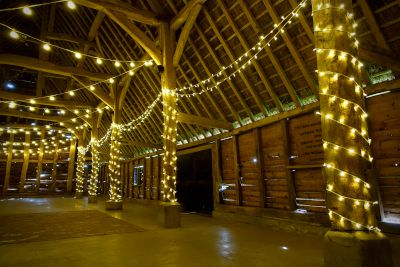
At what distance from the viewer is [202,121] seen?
23.3 feet

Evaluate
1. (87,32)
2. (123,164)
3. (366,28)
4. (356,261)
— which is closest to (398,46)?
(366,28)

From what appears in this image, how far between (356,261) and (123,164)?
46.3 ft

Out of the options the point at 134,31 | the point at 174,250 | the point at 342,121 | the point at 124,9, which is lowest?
the point at 174,250

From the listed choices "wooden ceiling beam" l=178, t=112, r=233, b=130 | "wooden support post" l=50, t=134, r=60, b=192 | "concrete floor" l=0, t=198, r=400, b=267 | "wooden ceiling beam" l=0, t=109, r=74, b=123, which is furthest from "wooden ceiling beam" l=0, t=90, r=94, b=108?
"wooden support post" l=50, t=134, r=60, b=192

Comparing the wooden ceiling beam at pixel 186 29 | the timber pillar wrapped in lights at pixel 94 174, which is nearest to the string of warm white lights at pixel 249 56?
the wooden ceiling beam at pixel 186 29

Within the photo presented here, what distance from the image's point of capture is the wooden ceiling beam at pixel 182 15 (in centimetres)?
597

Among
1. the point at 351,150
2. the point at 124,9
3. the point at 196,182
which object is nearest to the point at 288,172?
the point at 351,150

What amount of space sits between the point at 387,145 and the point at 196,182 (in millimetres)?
6117

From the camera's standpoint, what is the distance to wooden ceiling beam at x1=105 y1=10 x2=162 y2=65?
5.99 meters

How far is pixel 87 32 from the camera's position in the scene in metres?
9.89

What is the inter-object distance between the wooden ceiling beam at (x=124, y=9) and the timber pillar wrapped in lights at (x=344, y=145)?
15.0ft

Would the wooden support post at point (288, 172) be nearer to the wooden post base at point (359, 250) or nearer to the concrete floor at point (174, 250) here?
the concrete floor at point (174, 250)

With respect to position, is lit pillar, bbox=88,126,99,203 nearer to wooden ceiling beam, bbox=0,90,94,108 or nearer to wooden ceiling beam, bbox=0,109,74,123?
wooden ceiling beam, bbox=0,90,94,108

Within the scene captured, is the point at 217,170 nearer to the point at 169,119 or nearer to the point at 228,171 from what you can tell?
the point at 228,171
